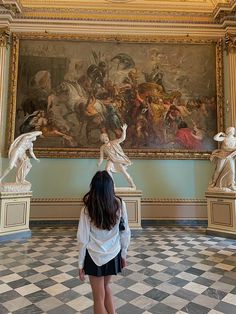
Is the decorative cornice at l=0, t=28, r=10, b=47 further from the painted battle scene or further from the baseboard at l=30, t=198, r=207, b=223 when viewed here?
the baseboard at l=30, t=198, r=207, b=223

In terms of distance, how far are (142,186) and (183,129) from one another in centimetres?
234

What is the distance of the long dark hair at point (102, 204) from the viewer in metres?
1.96

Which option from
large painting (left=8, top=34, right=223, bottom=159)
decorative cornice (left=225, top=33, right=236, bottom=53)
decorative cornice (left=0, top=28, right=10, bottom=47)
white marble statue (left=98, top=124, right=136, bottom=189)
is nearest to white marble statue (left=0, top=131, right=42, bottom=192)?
large painting (left=8, top=34, right=223, bottom=159)

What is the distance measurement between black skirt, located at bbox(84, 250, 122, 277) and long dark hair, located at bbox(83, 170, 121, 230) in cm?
29

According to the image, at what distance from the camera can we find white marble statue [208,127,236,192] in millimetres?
6465

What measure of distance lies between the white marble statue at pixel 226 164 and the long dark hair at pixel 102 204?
5.24m

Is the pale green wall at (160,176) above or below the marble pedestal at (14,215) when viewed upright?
above

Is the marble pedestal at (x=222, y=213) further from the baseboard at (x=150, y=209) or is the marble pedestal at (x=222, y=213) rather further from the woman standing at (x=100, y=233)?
the woman standing at (x=100, y=233)

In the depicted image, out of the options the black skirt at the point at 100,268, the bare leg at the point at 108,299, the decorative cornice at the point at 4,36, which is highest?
the decorative cornice at the point at 4,36

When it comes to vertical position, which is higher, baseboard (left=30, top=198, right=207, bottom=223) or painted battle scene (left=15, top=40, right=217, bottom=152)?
painted battle scene (left=15, top=40, right=217, bottom=152)

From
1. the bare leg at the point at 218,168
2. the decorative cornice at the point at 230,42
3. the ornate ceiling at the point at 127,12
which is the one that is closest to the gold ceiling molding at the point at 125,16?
the ornate ceiling at the point at 127,12

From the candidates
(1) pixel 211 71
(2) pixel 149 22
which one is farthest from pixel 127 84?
(1) pixel 211 71

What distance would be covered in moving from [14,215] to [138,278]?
373 centimetres

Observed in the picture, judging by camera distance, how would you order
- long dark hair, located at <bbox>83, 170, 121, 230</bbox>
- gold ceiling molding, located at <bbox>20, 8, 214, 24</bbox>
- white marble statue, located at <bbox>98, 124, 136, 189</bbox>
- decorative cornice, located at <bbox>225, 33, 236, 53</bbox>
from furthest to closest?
gold ceiling molding, located at <bbox>20, 8, 214, 24</bbox>
decorative cornice, located at <bbox>225, 33, 236, 53</bbox>
white marble statue, located at <bbox>98, 124, 136, 189</bbox>
long dark hair, located at <bbox>83, 170, 121, 230</bbox>
